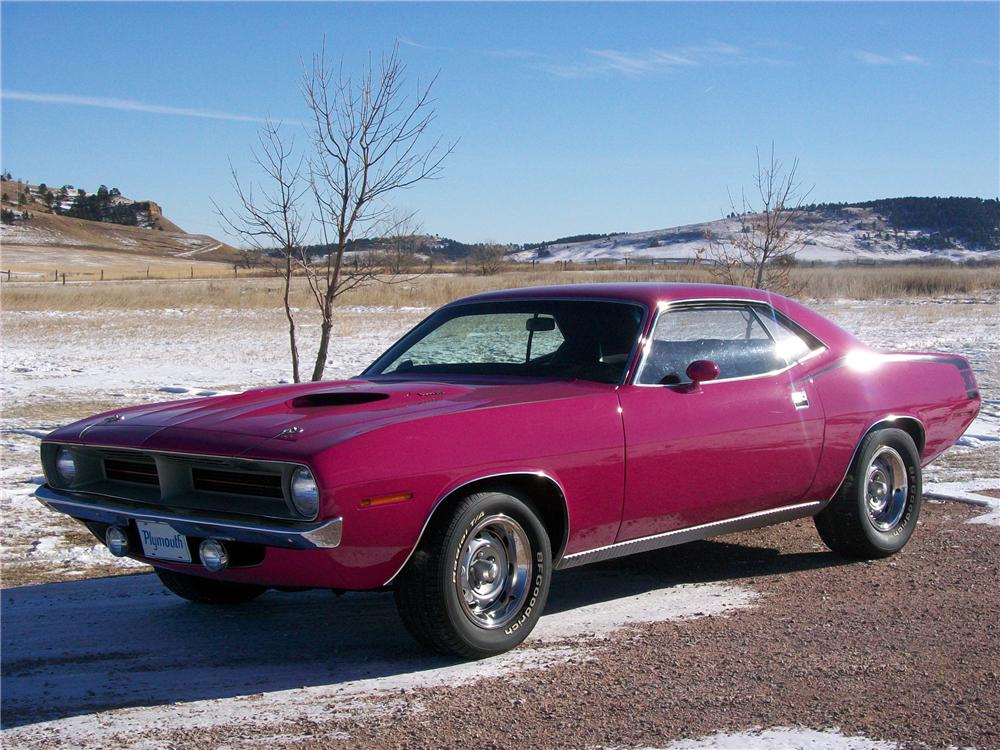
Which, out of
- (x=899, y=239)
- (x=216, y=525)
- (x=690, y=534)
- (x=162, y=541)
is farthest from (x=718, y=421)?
(x=899, y=239)

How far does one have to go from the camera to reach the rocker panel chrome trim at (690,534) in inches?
195

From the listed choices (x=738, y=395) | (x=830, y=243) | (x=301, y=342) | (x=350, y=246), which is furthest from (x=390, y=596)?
(x=830, y=243)

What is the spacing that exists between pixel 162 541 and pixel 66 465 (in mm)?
796

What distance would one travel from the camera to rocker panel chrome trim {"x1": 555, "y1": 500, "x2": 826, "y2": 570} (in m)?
4.96

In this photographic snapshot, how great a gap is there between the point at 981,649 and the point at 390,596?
8.96ft

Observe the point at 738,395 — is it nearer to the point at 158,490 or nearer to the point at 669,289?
the point at 669,289

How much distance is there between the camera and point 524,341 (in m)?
5.72

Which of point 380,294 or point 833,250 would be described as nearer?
point 380,294

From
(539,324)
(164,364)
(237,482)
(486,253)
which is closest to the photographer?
(237,482)

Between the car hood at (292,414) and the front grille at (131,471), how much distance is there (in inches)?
4.5

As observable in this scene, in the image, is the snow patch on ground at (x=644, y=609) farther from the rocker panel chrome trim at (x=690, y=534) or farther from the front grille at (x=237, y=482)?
the front grille at (x=237, y=482)

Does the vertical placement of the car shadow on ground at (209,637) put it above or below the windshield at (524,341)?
below

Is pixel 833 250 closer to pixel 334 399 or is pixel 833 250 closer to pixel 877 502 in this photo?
pixel 877 502

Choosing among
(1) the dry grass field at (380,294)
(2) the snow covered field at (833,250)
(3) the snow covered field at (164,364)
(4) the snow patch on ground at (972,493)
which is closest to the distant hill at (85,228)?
(2) the snow covered field at (833,250)
